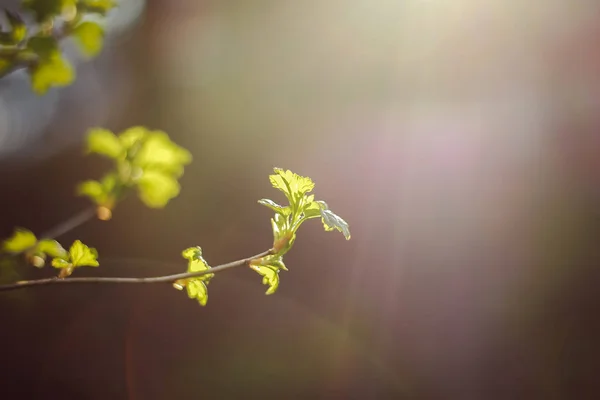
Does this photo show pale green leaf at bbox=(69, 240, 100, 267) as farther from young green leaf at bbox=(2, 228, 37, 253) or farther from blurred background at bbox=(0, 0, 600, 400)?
blurred background at bbox=(0, 0, 600, 400)

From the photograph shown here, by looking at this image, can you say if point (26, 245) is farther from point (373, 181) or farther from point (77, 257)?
point (373, 181)

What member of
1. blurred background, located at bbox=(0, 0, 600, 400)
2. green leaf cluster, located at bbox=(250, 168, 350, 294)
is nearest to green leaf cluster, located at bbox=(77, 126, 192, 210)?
green leaf cluster, located at bbox=(250, 168, 350, 294)

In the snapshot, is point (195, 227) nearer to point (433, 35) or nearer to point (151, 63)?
point (151, 63)

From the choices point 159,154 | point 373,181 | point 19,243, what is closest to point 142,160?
point 159,154

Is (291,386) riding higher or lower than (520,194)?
lower

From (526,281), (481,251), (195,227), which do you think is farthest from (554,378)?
(195,227)

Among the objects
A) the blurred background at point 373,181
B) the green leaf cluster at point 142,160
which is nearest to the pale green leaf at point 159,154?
the green leaf cluster at point 142,160
